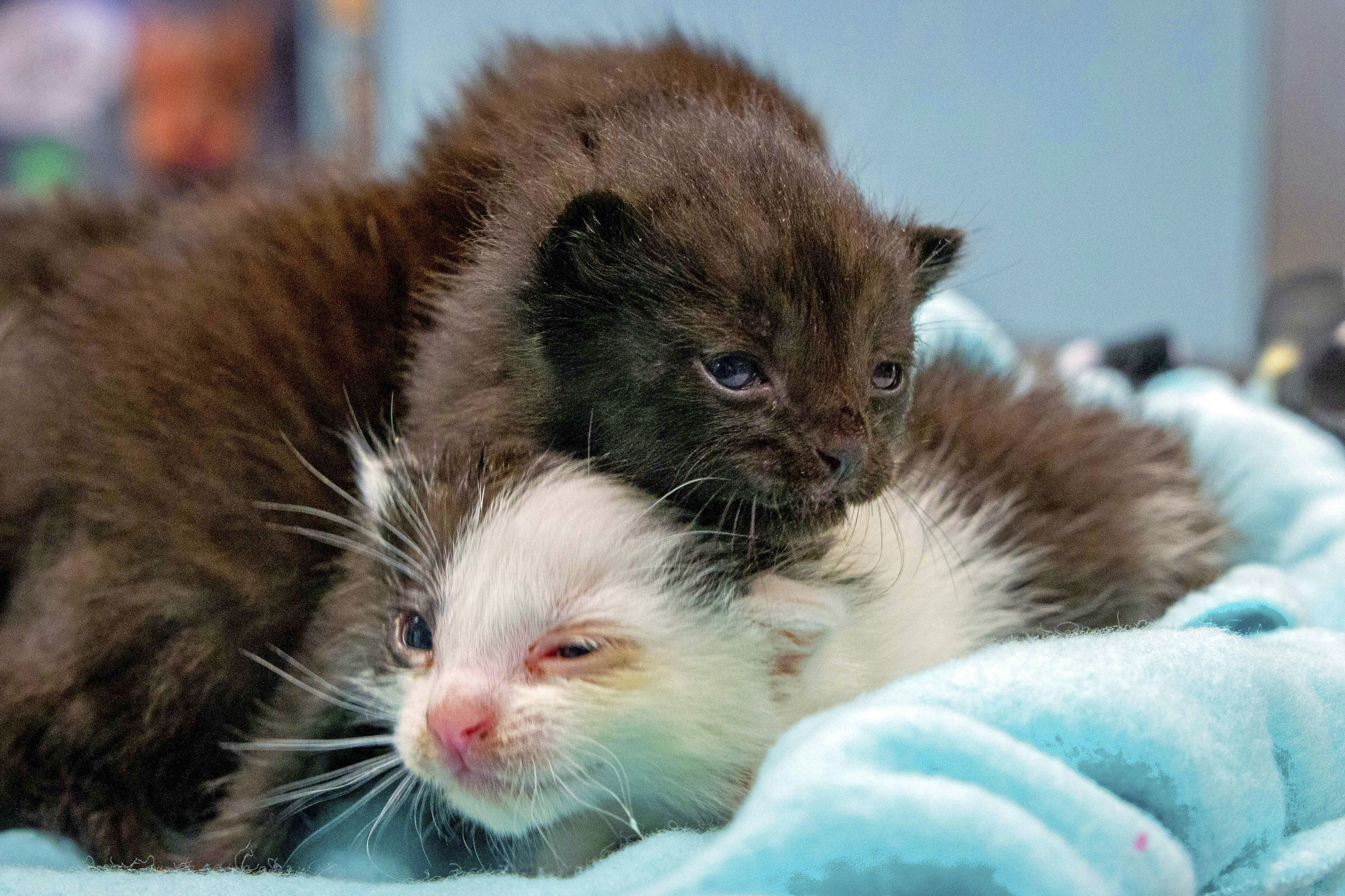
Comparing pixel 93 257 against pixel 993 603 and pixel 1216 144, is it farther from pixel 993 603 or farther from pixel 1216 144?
pixel 1216 144

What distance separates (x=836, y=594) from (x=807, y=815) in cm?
33

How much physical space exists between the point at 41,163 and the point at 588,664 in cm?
292

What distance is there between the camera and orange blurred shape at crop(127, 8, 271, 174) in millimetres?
3203

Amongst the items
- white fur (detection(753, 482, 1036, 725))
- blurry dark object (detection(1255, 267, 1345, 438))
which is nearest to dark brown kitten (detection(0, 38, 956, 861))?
white fur (detection(753, 482, 1036, 725))

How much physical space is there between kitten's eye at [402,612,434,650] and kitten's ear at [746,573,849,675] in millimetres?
294

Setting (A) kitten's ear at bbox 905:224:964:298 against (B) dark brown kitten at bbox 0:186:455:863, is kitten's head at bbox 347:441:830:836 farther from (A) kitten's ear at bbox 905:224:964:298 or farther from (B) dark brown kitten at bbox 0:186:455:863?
(A) kitten's ear at bbox 905:224:964:298

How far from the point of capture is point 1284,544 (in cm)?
Result: 152

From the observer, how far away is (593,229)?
957 millimetres

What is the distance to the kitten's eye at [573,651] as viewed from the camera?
98 cm

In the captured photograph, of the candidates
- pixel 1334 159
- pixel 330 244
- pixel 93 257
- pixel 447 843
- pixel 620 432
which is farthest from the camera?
pixel 1334 159

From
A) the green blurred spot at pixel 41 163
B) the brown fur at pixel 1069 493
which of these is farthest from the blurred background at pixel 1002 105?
the brown fur at pixel 1069 493

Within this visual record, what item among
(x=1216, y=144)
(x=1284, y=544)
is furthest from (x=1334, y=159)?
(x=1284, y=544)

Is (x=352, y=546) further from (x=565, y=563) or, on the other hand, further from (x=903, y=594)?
(x=903, y=594)

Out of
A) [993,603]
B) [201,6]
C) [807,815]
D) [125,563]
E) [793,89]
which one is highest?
[793,89]
